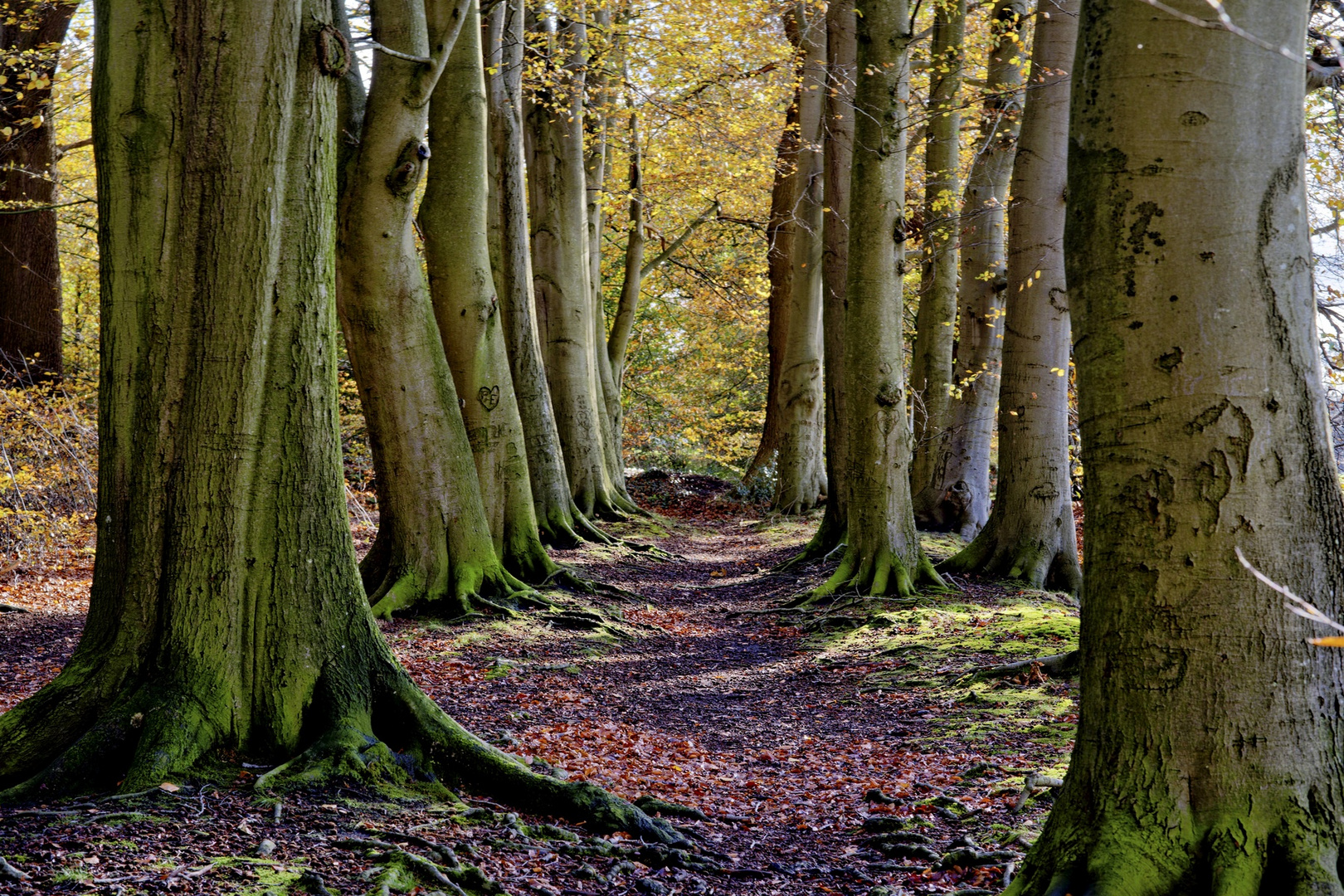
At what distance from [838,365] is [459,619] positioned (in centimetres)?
626

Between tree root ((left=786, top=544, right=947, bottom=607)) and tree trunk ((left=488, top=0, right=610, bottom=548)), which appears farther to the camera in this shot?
tree trunk ((left=488, top=0, right=610, bottom=548))

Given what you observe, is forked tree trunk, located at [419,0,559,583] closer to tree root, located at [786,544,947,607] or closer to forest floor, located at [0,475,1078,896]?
forest floor, located at [0,475,1078,896]

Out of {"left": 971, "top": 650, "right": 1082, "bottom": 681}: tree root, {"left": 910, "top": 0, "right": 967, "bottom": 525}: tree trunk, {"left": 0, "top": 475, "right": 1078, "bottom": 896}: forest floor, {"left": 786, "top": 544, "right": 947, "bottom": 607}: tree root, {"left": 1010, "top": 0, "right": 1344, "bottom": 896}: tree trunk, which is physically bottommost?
{"left": 0, "top": 475, "right": 1078, "bottom": 896}: forest floor

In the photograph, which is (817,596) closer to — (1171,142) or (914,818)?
(914,818)

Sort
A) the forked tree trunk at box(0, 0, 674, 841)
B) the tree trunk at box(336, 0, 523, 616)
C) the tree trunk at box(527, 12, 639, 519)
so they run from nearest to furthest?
the forked tree trunk at box(0, 0, 674, 841), the tree trunk at box(336, 0, 523, 616), the tree trunk at box(527, 12, 639, 519)

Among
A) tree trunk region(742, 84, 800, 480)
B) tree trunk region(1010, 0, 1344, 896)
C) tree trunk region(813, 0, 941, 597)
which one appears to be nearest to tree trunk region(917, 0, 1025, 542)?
tree trunk region(813, 0, 941, 597)

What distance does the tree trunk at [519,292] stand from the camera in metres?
12.7

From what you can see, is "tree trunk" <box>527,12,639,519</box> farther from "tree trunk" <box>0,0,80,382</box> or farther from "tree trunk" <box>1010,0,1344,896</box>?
"tree trunk" <box>1010,0,1344,896</box>

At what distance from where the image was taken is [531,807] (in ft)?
13.7

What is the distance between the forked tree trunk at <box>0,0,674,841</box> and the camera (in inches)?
159

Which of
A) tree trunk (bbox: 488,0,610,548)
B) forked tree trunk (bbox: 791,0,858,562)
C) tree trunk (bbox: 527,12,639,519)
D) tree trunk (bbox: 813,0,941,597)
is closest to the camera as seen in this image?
tree trunk (bbox: 813,0,941,597)

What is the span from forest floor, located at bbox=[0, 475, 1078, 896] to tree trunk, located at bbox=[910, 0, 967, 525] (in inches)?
76.3

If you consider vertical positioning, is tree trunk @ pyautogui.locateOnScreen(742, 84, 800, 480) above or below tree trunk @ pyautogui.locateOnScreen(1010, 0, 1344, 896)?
above

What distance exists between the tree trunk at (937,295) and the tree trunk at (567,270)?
504 cm
